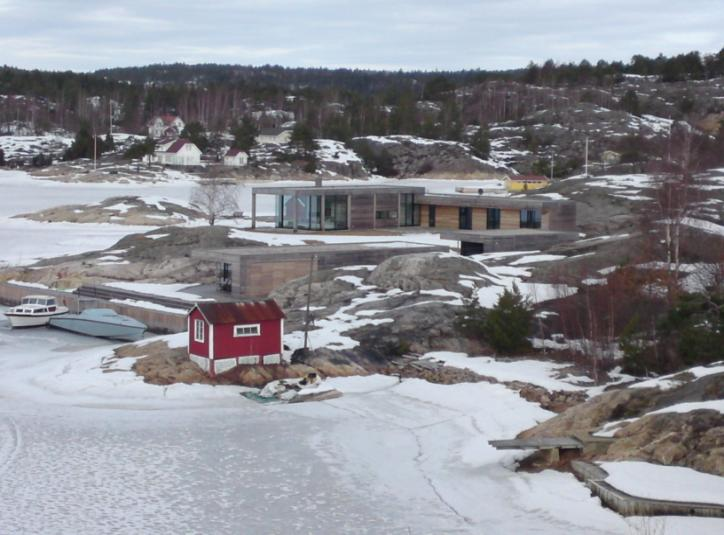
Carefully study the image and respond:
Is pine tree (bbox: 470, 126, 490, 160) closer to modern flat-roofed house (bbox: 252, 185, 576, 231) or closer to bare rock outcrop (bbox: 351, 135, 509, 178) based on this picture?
bare rock outcrop (bbox: 351, 135, 509, 178)

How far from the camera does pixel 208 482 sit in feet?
62.7

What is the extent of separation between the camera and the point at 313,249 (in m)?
39.0

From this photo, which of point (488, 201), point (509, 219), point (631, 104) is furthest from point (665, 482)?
point (631, 104)

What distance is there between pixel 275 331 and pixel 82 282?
1560 centimetres

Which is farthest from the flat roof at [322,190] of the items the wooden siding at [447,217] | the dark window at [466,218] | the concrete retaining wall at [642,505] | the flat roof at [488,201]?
the concrete retaining wall at [642,505]

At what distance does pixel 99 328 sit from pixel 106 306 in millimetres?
3025

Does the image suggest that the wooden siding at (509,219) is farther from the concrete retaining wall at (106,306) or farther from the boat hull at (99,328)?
the boat hull at (99,328)

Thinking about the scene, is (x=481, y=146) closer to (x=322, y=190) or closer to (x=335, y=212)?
(x=335, y=212)

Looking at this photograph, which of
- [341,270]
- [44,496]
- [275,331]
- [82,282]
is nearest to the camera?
[44,496]

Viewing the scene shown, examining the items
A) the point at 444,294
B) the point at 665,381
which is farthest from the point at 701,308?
the point at 444,294

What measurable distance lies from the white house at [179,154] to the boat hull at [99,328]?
7115cm

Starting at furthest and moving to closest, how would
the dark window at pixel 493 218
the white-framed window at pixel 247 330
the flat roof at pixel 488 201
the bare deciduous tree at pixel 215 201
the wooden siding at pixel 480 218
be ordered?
the bare deciduous tree at pixel 215 201 → the wooden siding at pixel 480 218 → the dark window at pixel 493 218 → the flat roof at pixel 488 201 → the white-framed window at pixel 247 330

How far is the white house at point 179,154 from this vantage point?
107 m

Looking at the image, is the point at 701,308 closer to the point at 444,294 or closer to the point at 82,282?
the point at 444,294
